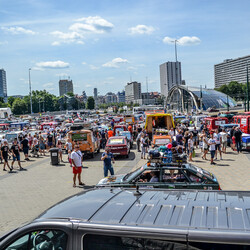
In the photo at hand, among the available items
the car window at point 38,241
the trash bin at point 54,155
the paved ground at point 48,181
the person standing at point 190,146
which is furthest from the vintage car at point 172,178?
the trash bin at point 54,155

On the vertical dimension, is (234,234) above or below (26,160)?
above

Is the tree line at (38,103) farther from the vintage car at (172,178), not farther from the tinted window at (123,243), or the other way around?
the tinted window at (123,243)

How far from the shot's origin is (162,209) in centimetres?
354

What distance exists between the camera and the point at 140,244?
307 centimetres

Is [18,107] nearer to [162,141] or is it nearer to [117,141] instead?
[117,141]

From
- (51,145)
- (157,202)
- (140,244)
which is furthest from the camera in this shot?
(51,145)

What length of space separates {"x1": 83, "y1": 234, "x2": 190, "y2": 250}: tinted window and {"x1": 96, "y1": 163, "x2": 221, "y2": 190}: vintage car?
5.82 m

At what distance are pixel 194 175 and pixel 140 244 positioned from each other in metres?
6.21

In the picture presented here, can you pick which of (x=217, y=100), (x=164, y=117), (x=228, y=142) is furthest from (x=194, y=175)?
(x=217, y=100)

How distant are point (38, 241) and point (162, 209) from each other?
1417 millimetres

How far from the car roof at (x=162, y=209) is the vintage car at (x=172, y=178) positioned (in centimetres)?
464

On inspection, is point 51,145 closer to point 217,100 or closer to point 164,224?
point 164,224

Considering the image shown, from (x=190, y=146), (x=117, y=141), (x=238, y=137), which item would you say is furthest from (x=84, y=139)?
(x=238, y=137)

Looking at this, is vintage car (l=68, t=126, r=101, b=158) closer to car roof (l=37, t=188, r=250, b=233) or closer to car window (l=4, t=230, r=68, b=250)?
car roof (l=37, t=188, r=250, b=233)
